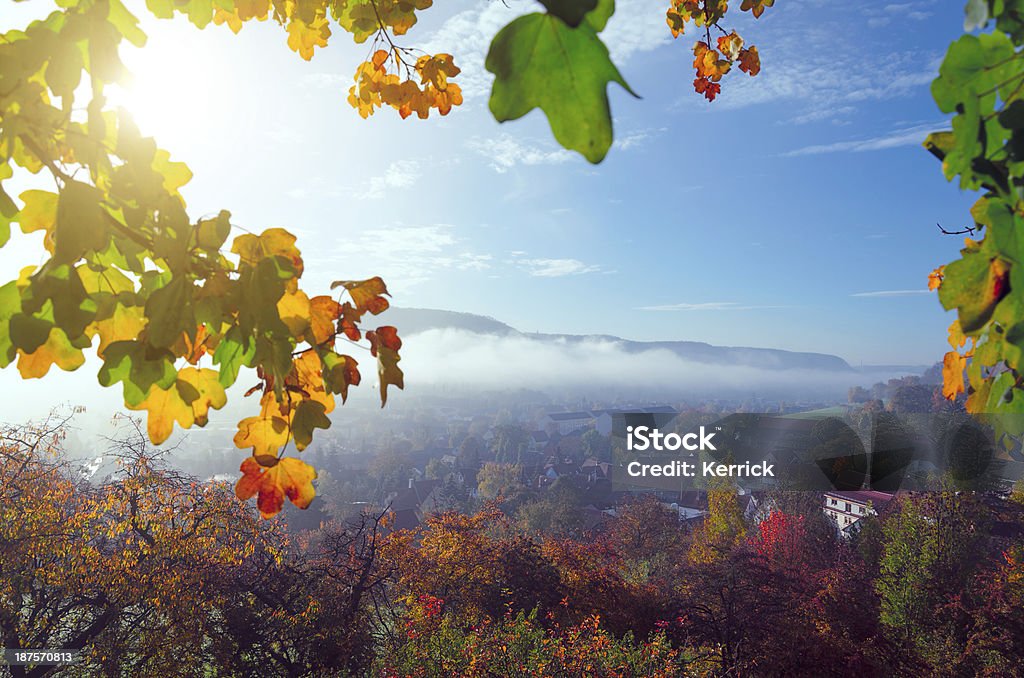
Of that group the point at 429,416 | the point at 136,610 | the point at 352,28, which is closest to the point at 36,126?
the point at 352,28

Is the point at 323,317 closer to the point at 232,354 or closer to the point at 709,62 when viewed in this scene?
the point at 232,354

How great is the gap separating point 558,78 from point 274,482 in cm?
89

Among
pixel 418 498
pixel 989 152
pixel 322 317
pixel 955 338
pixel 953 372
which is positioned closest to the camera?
pixel 989 152

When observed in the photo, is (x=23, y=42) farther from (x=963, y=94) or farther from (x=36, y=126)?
(x=963, y=94)

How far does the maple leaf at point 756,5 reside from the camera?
7.92 feet

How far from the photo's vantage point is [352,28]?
1850 millimetres

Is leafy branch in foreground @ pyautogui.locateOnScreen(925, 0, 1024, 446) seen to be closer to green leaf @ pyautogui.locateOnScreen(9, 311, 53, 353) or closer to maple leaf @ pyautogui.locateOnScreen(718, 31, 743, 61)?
green leaf @ pyautogui.locateOnScreen(9, 311, 53, 353)

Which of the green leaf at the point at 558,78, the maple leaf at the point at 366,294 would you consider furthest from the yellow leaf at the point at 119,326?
the green leaf at the point at 558,78

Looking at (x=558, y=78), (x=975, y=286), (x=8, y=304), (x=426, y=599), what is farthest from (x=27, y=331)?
(x=426, y=599)

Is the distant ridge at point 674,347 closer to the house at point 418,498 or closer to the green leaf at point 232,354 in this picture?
the house at point 418,498

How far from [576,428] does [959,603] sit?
7736cm

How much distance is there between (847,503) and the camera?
28297 millimetres

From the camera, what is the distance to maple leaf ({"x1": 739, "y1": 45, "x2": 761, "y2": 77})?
2.47 meters

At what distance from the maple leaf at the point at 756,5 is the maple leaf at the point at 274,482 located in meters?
2.61
